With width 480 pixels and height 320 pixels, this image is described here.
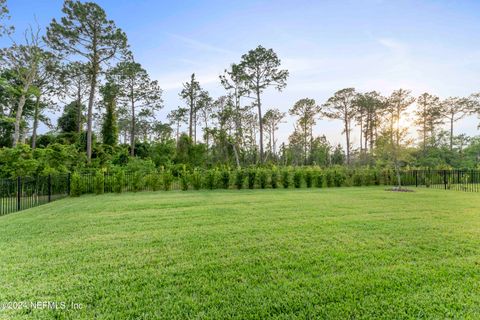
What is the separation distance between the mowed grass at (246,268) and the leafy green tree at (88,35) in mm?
13605

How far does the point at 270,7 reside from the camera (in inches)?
311

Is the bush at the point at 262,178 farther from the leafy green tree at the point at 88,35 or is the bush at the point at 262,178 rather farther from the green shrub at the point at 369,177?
the leafy green tree at the point at 88,35

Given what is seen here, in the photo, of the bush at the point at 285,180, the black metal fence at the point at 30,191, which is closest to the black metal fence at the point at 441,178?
the bush at the point at 285,180

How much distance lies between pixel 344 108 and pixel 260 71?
12.4m

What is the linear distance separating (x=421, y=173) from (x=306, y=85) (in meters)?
9.26

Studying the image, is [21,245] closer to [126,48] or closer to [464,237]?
[464,237]

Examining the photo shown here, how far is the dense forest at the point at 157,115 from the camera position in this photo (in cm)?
1332

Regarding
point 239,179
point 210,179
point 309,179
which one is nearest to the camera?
point 210,179

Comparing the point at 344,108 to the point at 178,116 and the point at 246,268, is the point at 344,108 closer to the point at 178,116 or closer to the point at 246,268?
the point at 178,116

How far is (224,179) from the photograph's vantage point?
12.1 m

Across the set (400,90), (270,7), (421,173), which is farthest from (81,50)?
(400,90)

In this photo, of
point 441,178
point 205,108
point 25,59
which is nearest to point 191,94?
point 205,108

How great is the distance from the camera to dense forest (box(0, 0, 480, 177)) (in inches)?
524

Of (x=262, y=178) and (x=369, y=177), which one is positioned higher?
(x=262, y=178)
